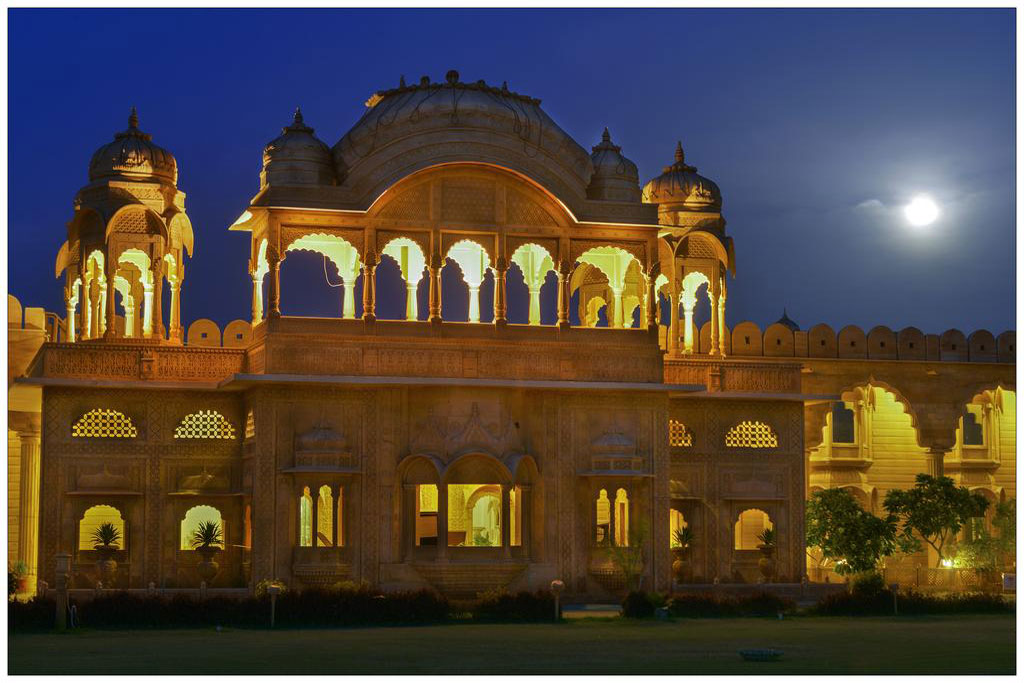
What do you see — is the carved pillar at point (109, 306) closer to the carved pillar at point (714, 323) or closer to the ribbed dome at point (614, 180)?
the ribbed dome at point (614, 180)

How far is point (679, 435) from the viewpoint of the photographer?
28109 mm

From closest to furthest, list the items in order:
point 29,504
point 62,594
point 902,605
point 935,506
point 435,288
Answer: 1. point 62,594
2. point 902,605
3. point 435,288
4. point 29,504
5. point 935,506

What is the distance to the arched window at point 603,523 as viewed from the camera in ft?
86.1

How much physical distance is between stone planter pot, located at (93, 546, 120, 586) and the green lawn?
5300 mm

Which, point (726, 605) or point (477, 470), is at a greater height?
point (477, 470)

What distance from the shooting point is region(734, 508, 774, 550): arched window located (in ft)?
102

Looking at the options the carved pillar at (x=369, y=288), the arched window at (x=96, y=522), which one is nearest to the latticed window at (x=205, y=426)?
the arched window at (x=96, y=522)

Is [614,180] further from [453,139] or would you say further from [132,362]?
[132,362]

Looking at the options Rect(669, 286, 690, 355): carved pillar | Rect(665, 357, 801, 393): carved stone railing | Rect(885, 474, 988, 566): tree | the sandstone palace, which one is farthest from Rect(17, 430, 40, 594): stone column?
Rect(885, 474, 988, 566): tree

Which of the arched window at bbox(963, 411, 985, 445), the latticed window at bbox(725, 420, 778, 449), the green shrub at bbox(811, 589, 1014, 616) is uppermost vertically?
the arched window at bbox(963, 411, 985, 445)

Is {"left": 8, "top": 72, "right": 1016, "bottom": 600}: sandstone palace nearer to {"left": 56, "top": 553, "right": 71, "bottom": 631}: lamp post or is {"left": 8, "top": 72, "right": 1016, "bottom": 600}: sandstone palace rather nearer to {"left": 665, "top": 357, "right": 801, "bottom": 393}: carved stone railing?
{"left": 665, "top": 357, "right": 801, "bottom": 393}: carved stone railing

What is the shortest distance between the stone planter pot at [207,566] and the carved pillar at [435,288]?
4.82m

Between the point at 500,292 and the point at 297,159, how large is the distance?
12.0ft

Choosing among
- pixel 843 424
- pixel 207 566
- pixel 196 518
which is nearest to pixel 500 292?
pixel 207 566
